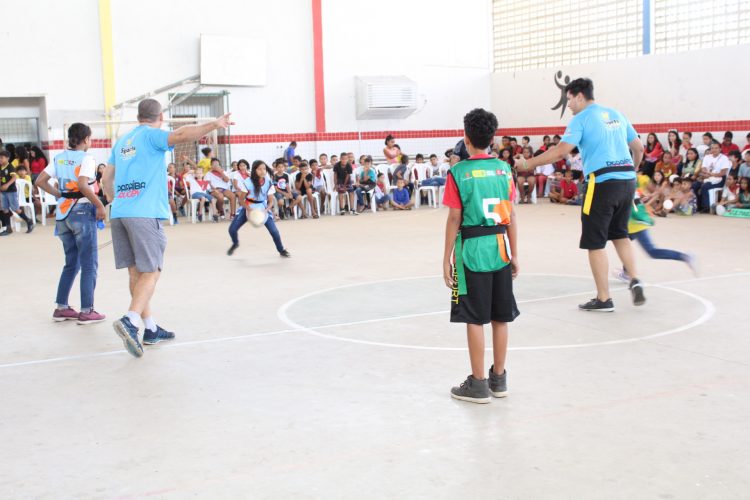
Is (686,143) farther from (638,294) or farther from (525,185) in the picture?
(638,294)

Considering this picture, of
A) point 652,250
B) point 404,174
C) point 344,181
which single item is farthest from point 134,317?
point 404,174

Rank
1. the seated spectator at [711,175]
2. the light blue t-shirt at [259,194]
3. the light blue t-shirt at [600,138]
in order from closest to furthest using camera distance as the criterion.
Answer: the light blue t-shirt at [600,138] < the light blue t-shirt at [259,194] < the seated spectator at [711,175]

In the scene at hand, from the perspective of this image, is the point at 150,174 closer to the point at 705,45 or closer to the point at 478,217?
the point at 478,217

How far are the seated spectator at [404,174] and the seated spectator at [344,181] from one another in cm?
128

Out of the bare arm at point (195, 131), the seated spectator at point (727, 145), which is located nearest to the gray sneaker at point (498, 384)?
the bare arm at point (195, 131)

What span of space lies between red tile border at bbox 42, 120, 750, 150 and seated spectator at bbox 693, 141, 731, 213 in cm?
177

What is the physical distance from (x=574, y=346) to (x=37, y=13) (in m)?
16.3

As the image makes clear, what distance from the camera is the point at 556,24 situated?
869 inches

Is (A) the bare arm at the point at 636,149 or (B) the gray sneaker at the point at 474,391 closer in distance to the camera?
(B) the gray sneaker at the point at 474,391

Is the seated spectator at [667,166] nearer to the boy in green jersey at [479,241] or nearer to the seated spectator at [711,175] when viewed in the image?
the seated spectator at [711,175]

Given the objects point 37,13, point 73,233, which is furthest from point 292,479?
point 37,13

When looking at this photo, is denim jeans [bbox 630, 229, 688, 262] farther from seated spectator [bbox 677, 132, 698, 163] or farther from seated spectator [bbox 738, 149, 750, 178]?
seated spectator [bbox 677, 132, 698, 163]

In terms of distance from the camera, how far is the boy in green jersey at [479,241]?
4812 mm

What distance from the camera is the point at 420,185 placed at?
66.4ft
